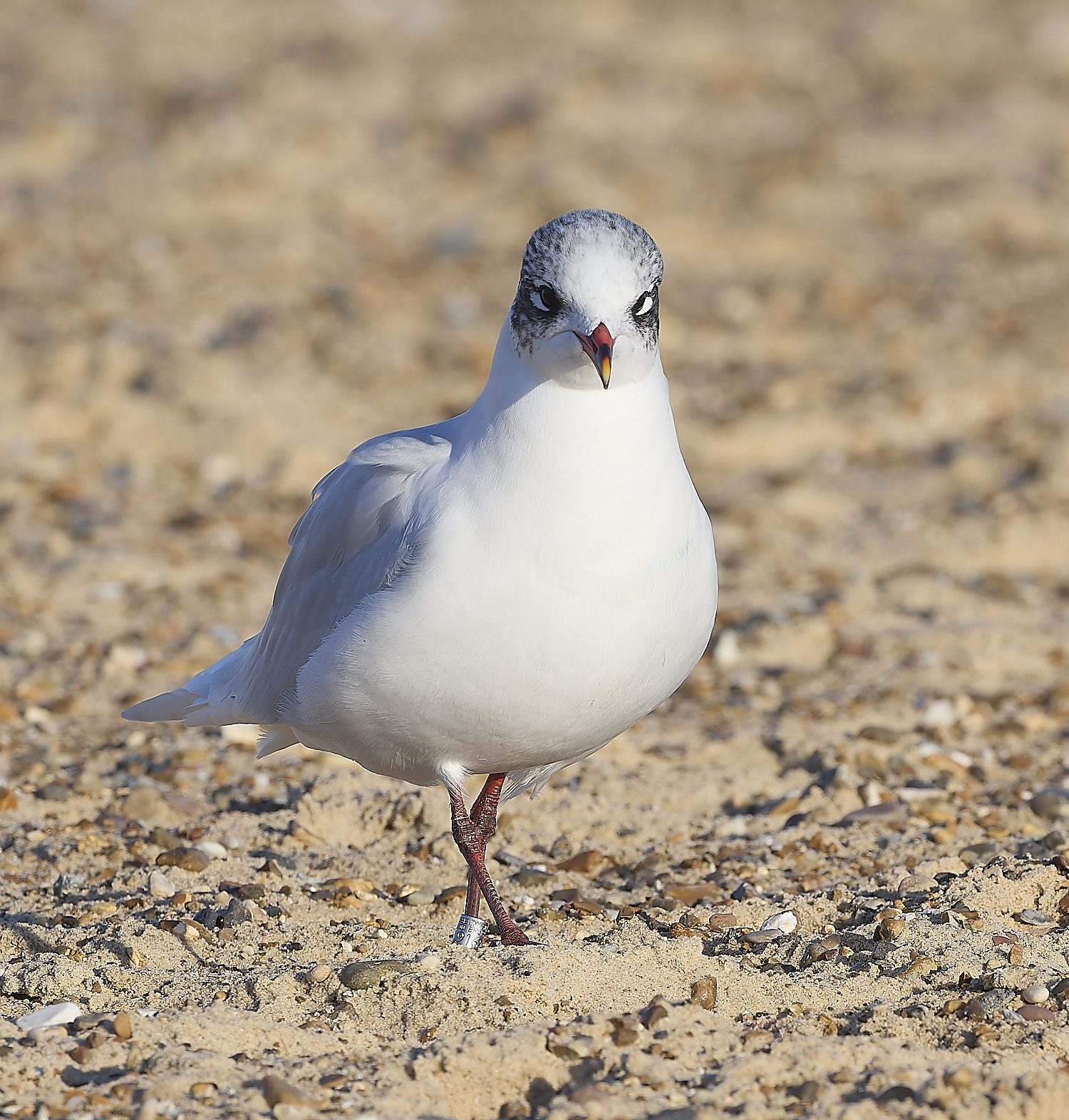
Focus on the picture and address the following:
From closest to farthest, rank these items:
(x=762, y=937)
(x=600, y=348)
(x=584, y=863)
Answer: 1. (x=600, y=348)
2. (x=762, y=937)
3. (x=584, y=863)

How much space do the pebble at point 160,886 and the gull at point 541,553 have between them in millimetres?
780

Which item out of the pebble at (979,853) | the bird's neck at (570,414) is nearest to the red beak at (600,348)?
the bird's neck at (570,414)

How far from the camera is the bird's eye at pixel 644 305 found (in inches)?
132

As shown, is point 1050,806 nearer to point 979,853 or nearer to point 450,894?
point 979,853

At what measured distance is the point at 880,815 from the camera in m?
4.61

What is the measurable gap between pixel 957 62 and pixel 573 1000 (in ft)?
35.6

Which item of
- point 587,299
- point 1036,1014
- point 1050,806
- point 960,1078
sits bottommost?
point 960,1078

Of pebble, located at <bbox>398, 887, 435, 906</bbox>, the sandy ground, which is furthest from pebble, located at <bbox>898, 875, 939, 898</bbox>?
pebble, located at <bbox>398, 887, 435, 906</bbox>

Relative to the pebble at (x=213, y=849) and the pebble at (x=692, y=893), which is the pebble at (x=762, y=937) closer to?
the pebble at (x=692, y=893)

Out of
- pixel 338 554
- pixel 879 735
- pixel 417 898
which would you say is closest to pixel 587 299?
pixel 338 554

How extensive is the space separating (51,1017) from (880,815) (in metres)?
2.45

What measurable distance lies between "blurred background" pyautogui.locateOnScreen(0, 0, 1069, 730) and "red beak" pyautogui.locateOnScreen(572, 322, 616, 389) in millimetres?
2730

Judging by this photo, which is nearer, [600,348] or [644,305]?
[600,348]

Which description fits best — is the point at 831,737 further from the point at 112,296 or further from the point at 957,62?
the point at 957,62
